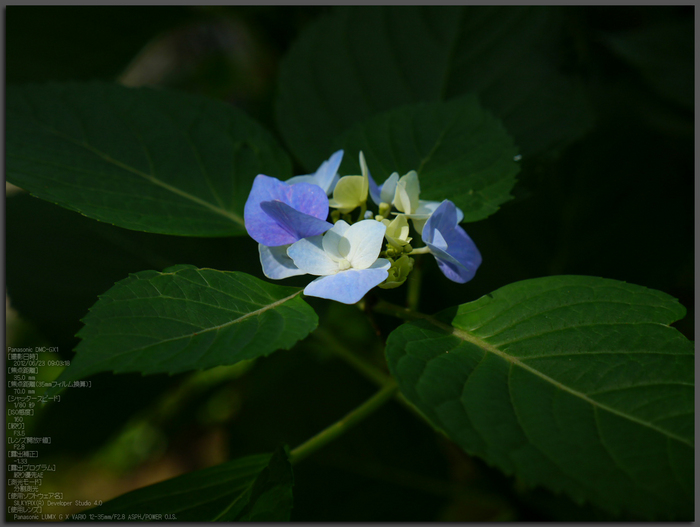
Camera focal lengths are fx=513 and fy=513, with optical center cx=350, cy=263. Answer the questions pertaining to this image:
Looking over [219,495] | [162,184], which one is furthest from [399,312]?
[162,184]

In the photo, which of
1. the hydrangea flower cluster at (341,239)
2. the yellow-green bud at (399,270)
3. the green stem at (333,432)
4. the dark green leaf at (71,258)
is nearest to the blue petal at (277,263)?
the hydrangea flower cluster at (341,239)

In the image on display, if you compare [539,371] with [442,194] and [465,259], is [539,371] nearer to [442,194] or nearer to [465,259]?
[465,259]

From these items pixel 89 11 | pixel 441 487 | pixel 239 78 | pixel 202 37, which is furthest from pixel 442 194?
pixel 202 37

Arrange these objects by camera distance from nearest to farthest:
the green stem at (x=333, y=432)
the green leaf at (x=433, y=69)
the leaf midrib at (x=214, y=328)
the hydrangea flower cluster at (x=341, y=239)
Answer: the leaf midrib at (x=214, y=328)
the hydrangea flower cluster at (x=341, y=239)
the green stem at (x=333, y=432)
the green leaf at (x=433, y=69)

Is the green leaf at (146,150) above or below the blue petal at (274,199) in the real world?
above

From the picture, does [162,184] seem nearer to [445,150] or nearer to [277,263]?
[277,263]

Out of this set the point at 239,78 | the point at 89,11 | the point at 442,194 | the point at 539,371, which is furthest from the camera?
the point at 239,78

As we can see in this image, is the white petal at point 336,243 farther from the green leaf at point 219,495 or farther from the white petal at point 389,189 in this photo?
the green leaf at point 219,495

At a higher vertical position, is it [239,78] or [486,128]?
[239,78]
